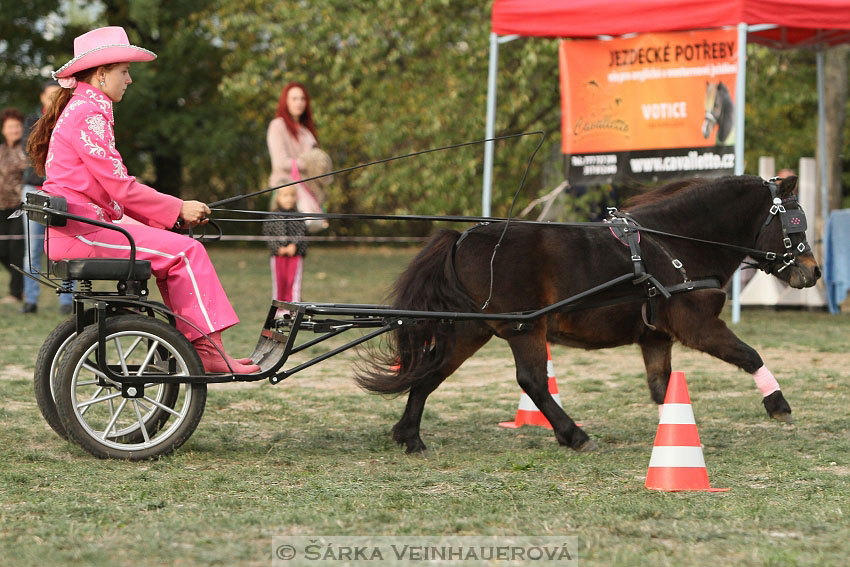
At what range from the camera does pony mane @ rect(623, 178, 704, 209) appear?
6.14 meters

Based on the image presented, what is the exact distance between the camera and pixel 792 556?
140 inches

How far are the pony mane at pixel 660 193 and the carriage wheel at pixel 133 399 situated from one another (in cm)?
256

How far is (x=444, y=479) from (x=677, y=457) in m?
1.01

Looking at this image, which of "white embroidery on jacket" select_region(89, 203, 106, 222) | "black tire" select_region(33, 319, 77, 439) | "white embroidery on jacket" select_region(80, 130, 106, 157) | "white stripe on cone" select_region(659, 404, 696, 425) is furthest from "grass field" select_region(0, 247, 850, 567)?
"white embroidery on jacket" select_region(80, 130, 106, 157)

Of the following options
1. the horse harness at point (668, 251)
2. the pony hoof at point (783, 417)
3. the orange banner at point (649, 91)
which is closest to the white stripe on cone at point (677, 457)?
the horse harness at point (668, 251)

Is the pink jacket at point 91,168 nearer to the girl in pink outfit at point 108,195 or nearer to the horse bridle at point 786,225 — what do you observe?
the girl in pink outfit at point 108,195

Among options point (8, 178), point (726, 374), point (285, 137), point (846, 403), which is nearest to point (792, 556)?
point (846, 403)

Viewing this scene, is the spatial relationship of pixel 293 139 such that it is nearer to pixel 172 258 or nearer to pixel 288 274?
pixel 288 274

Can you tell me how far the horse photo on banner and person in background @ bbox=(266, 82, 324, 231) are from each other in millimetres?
3073

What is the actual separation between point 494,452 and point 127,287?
1997mm

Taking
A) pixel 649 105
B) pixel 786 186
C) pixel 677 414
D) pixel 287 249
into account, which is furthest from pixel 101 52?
pixel 649 105

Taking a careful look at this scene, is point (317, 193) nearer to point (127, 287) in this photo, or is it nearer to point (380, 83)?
point (127, 287)

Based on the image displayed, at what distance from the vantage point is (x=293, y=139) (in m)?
10.1

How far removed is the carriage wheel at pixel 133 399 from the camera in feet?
16.7
